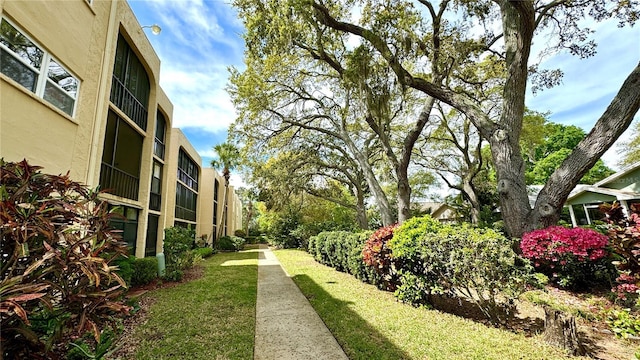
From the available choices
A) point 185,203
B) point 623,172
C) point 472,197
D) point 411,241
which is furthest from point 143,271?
point 623,172

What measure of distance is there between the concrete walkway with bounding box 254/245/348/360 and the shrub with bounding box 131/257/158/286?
3.89m

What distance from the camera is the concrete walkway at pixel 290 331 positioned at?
4.00m

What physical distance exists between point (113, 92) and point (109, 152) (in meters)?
1.83

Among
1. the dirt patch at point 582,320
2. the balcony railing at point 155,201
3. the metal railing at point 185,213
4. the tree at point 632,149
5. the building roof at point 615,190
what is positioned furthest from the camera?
the tree at point 632,149

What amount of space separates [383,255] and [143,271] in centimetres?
739

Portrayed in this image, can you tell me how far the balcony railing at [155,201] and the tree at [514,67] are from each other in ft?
30.6

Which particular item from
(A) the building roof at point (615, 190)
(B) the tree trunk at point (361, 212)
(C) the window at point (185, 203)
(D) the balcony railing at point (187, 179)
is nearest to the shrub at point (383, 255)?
(B) the tree trunk at point (361, 212)

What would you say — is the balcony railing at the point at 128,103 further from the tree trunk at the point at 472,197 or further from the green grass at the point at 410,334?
the tree trunk at the point at 472,197

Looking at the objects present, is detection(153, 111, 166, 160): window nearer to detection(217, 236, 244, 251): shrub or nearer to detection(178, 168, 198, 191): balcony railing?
detection(178, 168, 198, 191): balcony railing

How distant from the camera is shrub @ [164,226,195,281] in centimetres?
966

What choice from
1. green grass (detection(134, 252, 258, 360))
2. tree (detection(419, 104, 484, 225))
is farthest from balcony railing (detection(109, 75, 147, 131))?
tree (detection(419, 104, 484, 225))

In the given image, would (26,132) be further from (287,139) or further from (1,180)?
(287,139)

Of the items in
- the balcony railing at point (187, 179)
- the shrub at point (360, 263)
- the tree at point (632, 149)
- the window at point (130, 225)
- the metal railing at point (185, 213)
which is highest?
the tree at point (632, 149)

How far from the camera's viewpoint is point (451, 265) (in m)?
5.16
